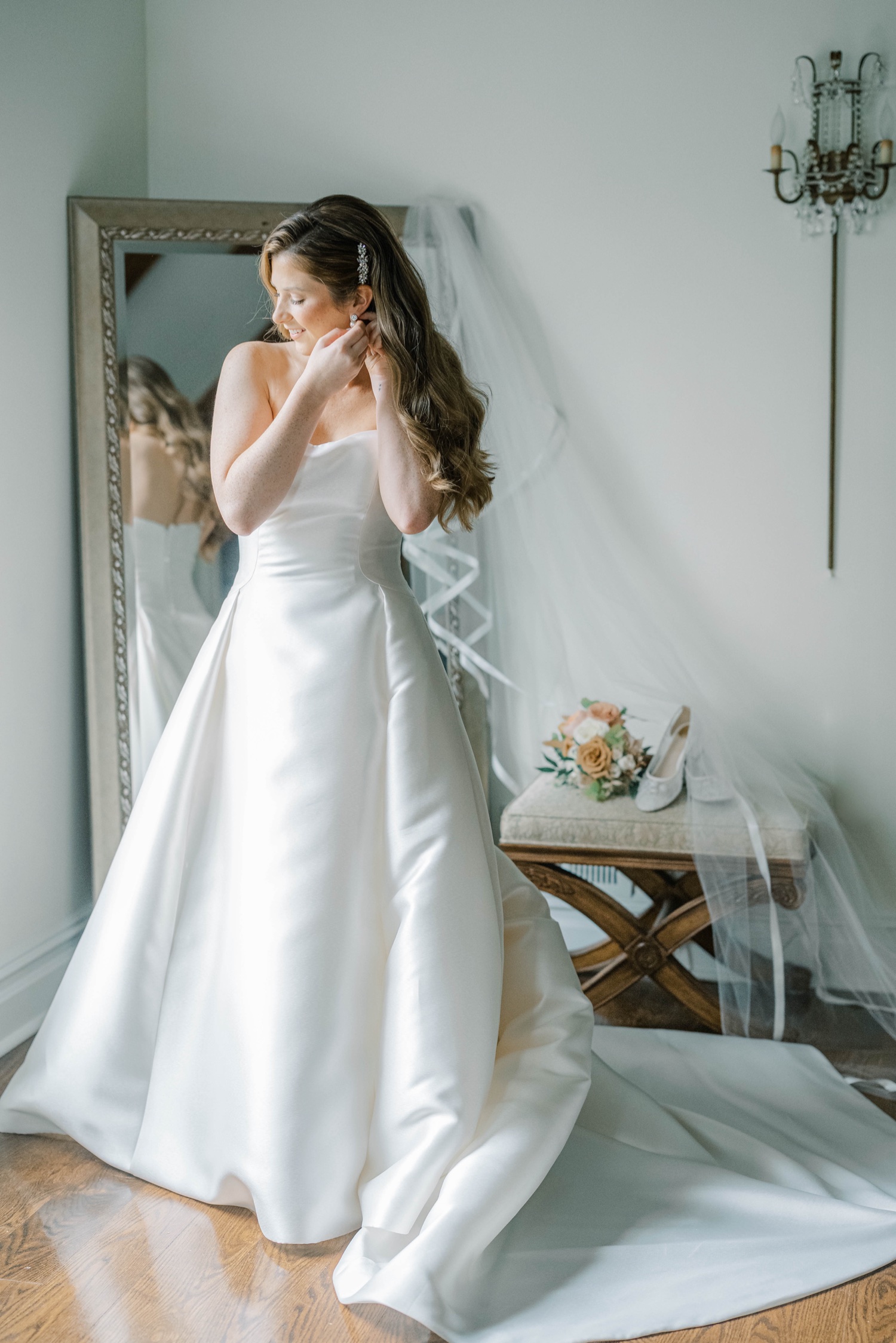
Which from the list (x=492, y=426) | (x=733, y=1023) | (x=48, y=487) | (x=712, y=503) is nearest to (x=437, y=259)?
(x=492, y=426)

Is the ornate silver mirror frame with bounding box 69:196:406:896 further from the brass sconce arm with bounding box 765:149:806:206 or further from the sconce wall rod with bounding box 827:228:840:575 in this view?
the sconce wall rod with bounding box 827:228:840:575

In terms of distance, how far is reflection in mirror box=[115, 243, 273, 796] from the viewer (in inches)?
120

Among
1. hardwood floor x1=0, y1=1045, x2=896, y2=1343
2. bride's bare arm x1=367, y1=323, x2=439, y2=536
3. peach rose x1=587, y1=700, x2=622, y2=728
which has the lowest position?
hardwood floor x1=0, y1=1045, x2=896, y2=1343

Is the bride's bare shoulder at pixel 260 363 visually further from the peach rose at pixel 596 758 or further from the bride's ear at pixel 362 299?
the peach rose at pixel 596 758

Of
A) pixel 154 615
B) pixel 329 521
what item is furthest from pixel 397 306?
pixel 154 615

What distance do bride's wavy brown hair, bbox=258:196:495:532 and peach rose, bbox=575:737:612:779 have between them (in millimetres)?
1047

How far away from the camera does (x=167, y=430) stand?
3.07 metres

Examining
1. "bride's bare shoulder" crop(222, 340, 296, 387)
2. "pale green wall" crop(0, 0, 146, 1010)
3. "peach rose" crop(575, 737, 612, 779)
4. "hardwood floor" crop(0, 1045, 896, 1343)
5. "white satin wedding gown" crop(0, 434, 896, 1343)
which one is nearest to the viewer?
"hardwood floor" crop(0, 1045, 896, 1343)

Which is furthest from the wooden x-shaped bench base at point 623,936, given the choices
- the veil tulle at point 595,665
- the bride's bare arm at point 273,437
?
the bride's bare arm at point 273,437

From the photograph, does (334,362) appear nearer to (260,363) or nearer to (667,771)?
(260,363)

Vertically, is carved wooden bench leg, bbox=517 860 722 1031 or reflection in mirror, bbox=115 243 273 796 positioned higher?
reflection in mirror, bbox=115 243 273 796

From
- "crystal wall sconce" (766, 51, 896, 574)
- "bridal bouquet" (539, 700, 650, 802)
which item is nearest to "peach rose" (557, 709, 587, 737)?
"bridal bouquet" (539, 700, 650, 802)

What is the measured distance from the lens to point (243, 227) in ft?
10.0

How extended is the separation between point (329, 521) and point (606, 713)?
1139 mm
